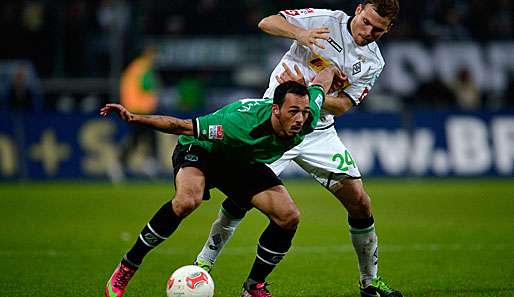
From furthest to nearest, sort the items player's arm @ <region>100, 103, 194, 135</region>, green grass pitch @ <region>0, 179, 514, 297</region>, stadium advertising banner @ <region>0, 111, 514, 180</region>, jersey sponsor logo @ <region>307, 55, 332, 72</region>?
stadium advertising banner @ <region>0, 111, 514, 180</region>, green grass pitch @ <region>0, 179, 514, 297</region>, jersey sponsor logo @ <region>307, 55, 332, 72</region>, player's arm @ <region>100, 103, 194, 135</region>

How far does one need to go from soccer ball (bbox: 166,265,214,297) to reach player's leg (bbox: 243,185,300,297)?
0.55m

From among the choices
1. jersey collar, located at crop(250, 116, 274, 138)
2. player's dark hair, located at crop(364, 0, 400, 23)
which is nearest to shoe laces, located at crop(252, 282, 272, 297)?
jersey collar, located at crop(250, 116, 274, 138)

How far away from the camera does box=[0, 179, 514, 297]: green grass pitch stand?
8.30 meters

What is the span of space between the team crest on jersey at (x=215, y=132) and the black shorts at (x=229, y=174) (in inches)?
13.4

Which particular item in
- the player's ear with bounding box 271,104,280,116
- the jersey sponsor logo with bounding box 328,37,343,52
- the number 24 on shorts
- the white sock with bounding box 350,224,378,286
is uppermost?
the jersey sponsor logo with bounding box 328,37,343,52

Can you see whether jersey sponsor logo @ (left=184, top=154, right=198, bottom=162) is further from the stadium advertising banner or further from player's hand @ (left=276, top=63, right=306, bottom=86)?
the stadium advertising banner

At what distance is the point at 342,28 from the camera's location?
7.83 meters

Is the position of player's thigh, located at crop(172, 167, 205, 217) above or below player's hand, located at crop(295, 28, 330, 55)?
below

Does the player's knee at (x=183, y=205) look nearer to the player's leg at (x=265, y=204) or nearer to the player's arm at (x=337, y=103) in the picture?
the player's leg at (x=265, y=204)

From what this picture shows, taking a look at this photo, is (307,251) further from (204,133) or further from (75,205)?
(75,205)

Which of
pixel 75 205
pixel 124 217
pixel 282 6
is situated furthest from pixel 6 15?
pixel 124 217

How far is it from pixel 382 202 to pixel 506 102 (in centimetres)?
718

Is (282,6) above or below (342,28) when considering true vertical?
below

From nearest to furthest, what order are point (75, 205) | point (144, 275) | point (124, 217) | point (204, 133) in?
1. point (204, 133)
2. point (144, 275)
3. point (124, 217)
4. point (75, 205)
